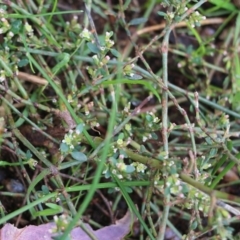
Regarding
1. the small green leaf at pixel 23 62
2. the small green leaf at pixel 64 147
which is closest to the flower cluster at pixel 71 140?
the small green leaf at pixel 64 147

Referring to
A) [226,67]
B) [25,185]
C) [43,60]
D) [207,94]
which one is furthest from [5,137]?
[226,67]

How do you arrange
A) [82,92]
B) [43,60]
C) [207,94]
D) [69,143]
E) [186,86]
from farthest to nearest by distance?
[186,86], [207,94], [43,60], [82,92], [69,143]

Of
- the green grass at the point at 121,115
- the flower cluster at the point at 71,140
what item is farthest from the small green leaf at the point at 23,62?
the flower cluster at the point at 71,140

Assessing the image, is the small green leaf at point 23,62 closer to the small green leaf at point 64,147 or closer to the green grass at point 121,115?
the green grass at point 121,115

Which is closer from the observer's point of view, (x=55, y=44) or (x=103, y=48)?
(x=103, y=48)

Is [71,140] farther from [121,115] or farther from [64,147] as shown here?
[121,115]

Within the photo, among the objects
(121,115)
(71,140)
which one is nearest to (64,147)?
(71,140)

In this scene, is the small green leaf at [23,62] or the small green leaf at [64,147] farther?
the small green leaf at [23,62]

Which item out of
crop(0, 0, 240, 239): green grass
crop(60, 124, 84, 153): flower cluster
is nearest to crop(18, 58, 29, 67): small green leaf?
crop(0, 0, 240, 239): green grass

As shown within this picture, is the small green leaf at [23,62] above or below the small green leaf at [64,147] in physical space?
above

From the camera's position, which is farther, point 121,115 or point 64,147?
point 121,115

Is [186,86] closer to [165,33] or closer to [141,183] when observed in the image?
[165,33]
